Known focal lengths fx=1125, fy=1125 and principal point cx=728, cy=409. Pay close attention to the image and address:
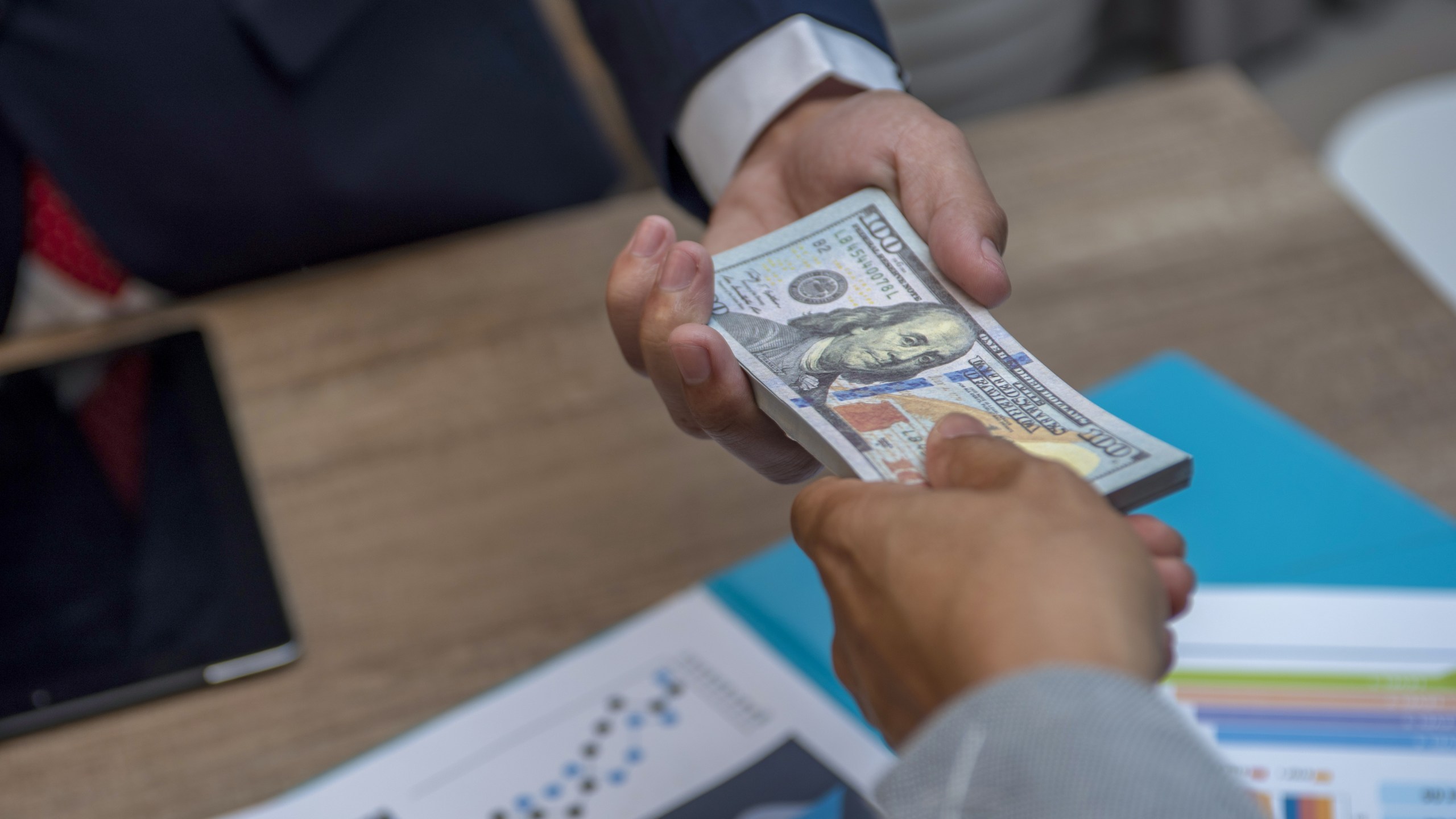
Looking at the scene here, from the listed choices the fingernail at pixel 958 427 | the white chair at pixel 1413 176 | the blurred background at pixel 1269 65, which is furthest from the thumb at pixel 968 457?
the white chair at pixel 1413 176

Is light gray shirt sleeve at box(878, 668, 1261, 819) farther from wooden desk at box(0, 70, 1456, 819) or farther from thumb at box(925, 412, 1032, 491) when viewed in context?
wooden desk at box(0, 70, 1456, 819)

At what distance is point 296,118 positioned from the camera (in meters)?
1.17

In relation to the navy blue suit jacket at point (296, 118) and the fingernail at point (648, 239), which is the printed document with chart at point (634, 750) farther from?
the navy blue suit jacket at point (296, 118)

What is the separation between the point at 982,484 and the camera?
18.7 inches

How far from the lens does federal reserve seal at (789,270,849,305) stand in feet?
2.39

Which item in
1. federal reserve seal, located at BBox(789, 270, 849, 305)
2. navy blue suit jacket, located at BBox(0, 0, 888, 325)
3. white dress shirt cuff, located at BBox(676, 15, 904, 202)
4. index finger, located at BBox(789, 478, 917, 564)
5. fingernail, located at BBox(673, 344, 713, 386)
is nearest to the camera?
index finger, located at BBox(789, 478, 917, 564)

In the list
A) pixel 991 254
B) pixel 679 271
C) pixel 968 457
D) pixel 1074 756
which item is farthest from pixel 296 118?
pixel 1074 756

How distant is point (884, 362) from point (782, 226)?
0.22 m

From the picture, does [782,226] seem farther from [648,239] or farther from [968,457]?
[968,457]

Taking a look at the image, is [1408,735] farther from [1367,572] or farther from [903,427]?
[903,427]

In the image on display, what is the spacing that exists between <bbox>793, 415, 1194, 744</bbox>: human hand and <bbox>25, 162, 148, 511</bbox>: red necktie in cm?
65

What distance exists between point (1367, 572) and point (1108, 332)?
294mm

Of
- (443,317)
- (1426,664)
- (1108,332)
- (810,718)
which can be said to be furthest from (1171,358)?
(443,317)

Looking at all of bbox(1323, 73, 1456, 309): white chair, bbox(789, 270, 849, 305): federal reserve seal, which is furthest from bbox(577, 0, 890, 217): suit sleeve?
bbox(1323, 73, 1456, 309): white chair
